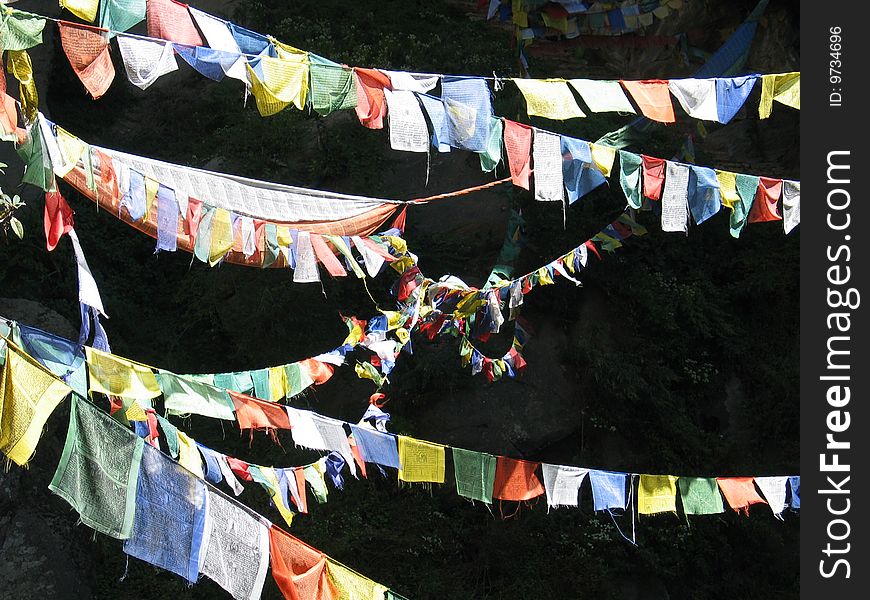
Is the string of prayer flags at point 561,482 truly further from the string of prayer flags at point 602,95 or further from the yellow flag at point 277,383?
the string of prayer flags at point 602,95

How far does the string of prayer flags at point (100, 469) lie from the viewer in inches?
157

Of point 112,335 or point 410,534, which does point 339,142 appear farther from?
point 410,534

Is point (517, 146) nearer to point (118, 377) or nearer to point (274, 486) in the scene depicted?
point (274, 486)

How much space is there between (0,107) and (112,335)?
363 inches

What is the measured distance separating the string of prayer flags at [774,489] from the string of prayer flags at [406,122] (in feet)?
11.5

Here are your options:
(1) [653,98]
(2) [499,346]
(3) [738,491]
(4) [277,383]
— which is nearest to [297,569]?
(4) [277,383]

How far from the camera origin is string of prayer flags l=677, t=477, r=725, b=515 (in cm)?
691

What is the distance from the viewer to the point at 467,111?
6.27 meters

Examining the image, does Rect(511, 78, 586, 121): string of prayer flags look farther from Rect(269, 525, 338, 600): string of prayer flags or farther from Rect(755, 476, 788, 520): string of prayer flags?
Rect(269, 525, 338, 600): string of prayer flags

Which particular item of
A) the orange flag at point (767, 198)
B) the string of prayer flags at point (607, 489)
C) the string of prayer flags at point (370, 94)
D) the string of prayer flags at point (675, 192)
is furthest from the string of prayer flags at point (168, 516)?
the orange flag at point (767, 198)
